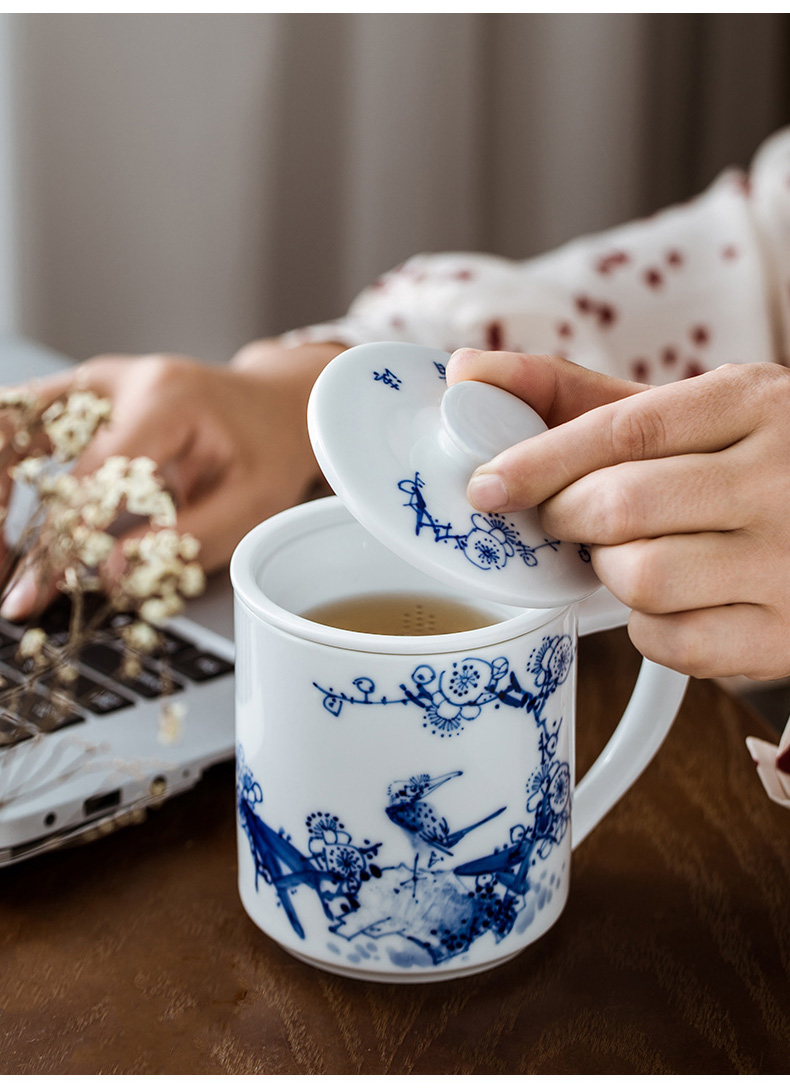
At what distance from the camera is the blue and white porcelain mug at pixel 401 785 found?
1.18ft

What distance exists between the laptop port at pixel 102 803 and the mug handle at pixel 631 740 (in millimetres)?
197

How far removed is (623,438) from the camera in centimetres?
37

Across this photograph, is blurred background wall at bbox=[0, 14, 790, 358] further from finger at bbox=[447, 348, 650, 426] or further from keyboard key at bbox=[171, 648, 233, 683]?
finger at bbox=[447, 348, 650, 426]

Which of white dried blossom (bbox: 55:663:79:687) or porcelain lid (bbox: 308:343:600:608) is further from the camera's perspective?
white dried blossom (bbox: 55:663:79:687)

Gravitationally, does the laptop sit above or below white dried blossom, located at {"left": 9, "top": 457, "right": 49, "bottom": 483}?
below

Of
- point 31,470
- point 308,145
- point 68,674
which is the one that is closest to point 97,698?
point 68,674

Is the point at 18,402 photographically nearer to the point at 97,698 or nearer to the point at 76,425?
the point at 76,425

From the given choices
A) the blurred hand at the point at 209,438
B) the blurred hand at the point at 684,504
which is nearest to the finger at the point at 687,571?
the blurred hand at the point at 684,504

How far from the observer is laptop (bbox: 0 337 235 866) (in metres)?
0.46

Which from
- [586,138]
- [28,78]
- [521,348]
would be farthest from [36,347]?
[586,138]

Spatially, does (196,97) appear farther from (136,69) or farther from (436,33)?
(436,33)

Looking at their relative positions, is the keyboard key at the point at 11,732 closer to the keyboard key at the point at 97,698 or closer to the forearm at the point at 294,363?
the keyboard key at the point at 97,698

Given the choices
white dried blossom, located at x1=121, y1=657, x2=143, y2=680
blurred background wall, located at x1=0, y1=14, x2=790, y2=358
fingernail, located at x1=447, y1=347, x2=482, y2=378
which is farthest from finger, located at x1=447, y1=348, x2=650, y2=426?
blurred background wall, located at x1=0, y1=14, x2=790, y2=358

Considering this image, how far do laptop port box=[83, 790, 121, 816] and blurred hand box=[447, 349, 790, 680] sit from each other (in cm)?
22
